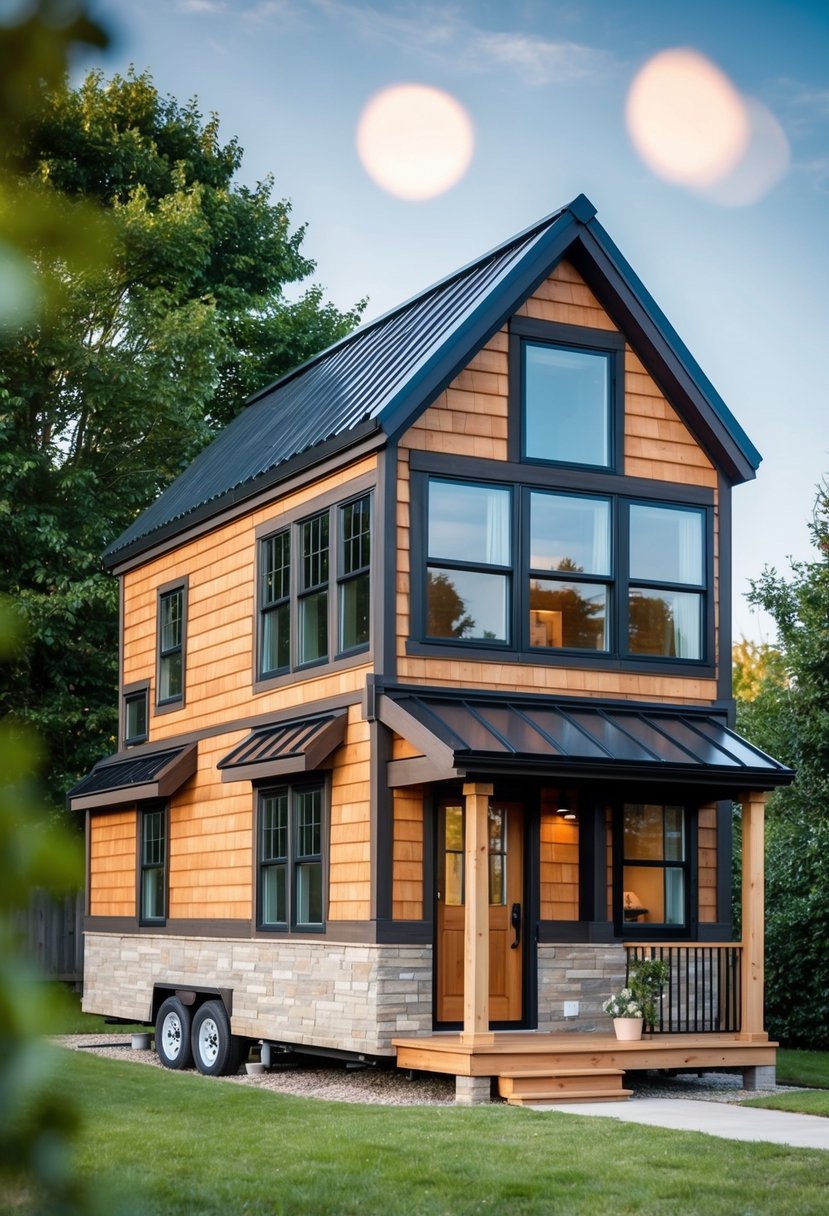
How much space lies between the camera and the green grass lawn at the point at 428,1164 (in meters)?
8.57

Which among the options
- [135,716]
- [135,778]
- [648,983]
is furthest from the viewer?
[135,716]

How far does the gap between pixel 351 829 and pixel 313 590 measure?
258cm

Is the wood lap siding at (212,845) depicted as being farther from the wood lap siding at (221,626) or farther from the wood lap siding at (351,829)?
the wood lap siding at (351,829)

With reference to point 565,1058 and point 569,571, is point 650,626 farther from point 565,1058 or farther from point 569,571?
point 565,1058

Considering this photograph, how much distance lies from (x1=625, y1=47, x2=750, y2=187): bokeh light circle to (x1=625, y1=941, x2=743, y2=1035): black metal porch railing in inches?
432

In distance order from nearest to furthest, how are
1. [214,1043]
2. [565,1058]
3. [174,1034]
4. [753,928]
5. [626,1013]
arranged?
[565,1058], [626,1013], [753,928], [214,1043], [174,1034]

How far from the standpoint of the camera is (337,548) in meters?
15.9

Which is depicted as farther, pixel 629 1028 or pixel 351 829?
pixel 351 829

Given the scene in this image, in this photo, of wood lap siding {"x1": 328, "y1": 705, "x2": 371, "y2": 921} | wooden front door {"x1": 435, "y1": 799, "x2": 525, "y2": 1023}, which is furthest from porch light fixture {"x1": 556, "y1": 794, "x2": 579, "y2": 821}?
wood lap siding {"x1": 328, "y1": 705, "x2": 371, "y2": 921}

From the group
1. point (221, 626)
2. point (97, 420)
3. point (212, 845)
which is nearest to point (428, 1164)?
point (212, 845)

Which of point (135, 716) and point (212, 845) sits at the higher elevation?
point (135, 716)

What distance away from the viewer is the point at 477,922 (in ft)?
44.1

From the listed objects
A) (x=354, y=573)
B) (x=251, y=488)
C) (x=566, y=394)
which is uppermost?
(x=566, y=394)

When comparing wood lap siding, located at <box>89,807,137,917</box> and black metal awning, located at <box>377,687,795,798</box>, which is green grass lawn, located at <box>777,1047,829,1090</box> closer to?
black metal awning, located at <box>377,687,795,798</box>
